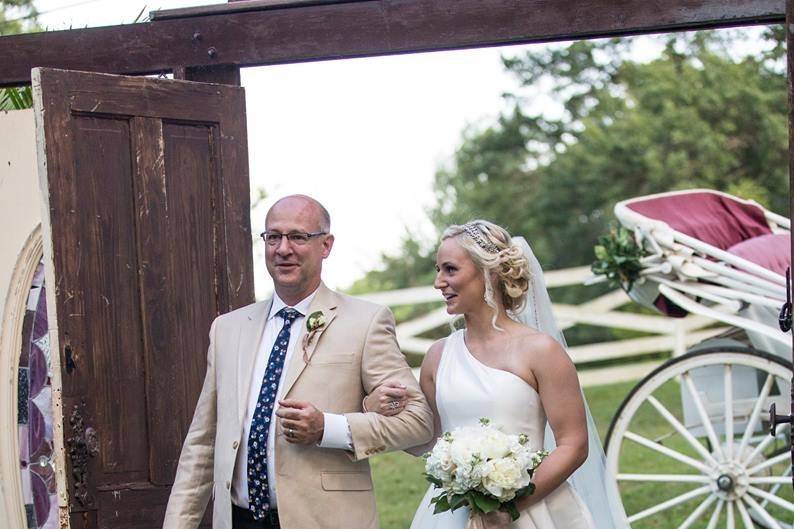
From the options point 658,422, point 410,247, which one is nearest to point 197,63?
point 658,422

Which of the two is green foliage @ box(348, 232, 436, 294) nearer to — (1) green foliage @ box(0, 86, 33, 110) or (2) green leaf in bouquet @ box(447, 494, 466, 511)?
(1) green foliage @ box(0, 86, 33, 110)

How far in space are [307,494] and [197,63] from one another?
7.35 ft

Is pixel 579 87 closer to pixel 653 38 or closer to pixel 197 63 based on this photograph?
pixel 653 38

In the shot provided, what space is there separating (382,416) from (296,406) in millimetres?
347

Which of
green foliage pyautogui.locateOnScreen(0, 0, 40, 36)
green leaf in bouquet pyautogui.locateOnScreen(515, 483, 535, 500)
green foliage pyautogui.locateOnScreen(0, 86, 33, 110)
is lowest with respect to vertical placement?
green leaf in bouquet pyautogui.locateOnScreen(515, 483, 535, 500)

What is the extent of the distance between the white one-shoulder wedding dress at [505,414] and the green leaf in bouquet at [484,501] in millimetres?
252

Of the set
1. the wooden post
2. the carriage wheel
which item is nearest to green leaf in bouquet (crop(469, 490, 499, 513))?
the wooden post

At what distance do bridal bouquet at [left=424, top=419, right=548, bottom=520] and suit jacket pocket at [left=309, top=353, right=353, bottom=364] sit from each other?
1.58 ft

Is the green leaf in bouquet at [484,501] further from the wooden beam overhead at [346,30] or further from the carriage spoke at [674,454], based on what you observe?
the carriage spoke at [674,454]

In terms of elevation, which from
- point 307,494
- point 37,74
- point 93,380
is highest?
point 37,74

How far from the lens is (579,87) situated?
1820 cm

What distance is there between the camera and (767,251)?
6973 mm

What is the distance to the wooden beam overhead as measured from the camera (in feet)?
16.6

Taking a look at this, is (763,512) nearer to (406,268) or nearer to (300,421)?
(300,421)
